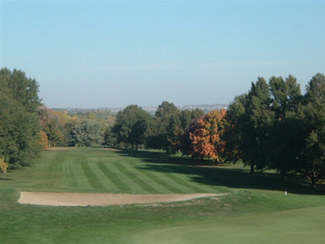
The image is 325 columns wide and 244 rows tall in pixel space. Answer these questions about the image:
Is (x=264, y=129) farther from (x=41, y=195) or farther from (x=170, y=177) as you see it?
(x=41, y=195)

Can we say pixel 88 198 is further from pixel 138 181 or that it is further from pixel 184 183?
pixel 184 183

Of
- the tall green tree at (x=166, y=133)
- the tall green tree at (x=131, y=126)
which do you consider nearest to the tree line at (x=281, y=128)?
the tall green tree at (x=166, y=133)

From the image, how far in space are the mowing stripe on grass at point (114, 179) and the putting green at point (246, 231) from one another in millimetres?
22437

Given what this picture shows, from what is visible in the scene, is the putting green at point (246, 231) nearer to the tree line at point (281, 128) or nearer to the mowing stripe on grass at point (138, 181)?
the mowing stripe on grass at point (138, 181)

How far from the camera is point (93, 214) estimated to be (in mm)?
23234

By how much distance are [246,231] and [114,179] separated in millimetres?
33515

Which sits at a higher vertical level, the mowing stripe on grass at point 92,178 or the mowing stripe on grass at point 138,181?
the mowing stripe on grass at point 138,181

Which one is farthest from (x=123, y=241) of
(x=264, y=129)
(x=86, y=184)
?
(x=264, y=129)

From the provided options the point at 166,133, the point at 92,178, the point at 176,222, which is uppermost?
the point at 166,133

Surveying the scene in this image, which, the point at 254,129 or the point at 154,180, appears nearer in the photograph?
the point at 154,180

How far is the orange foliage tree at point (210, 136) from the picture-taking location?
257ft

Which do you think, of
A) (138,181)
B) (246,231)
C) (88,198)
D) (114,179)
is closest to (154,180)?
(138,181)

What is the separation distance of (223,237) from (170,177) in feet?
118

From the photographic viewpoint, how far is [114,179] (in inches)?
2030
